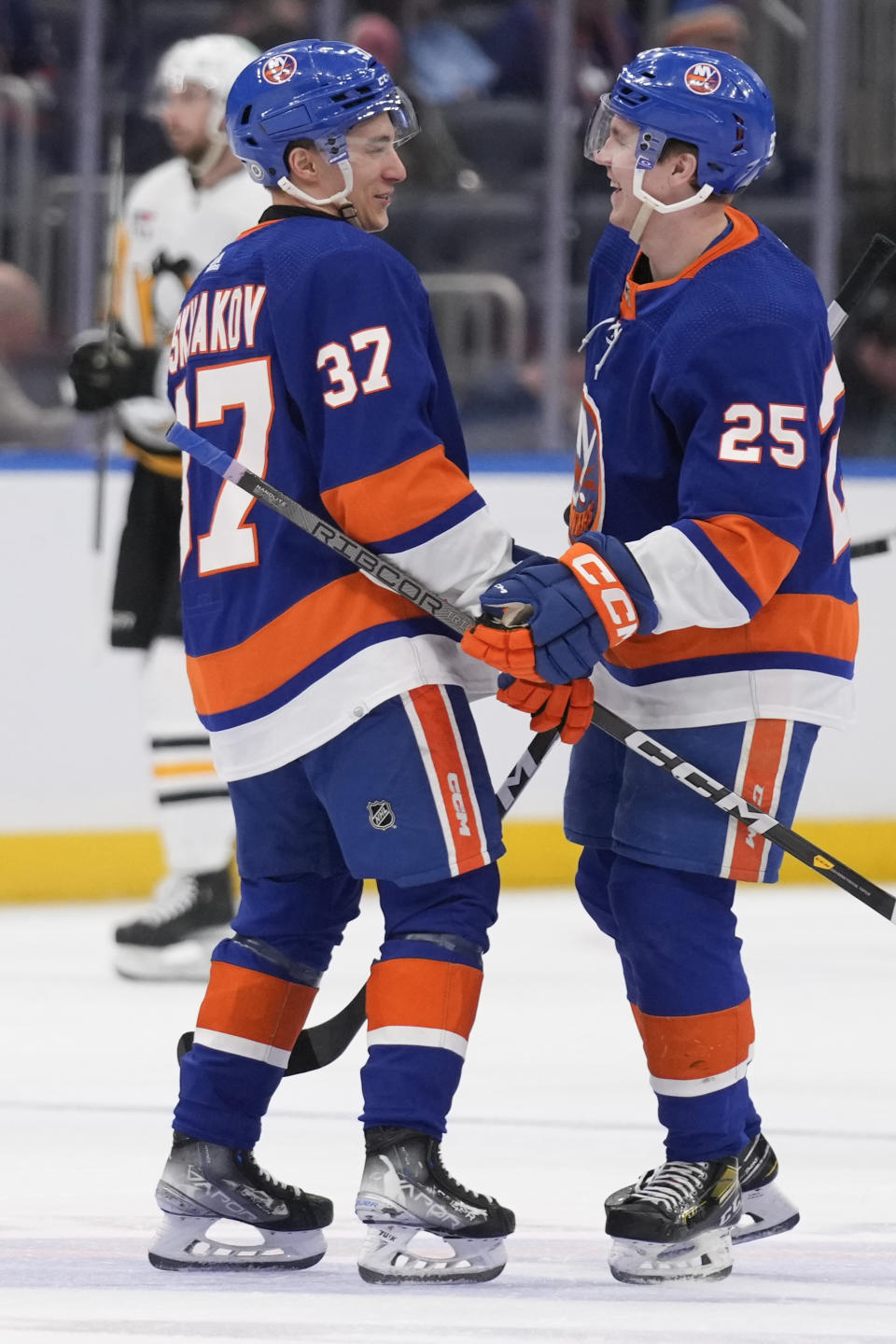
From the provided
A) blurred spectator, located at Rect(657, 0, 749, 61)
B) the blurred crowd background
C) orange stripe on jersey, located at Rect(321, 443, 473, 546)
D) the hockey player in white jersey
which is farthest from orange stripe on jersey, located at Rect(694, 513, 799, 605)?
blurred spectator, located at Rect(657, 0, 749, 61)

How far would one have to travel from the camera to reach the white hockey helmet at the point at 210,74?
3.79m

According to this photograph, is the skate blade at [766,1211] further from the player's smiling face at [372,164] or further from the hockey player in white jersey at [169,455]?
the hockey player in white jersey at [169,455]

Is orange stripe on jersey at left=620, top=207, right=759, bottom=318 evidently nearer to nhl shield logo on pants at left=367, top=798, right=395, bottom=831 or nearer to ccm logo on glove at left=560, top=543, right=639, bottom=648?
ccm logo on glove at left=560, top=543, right=639, bottom=648

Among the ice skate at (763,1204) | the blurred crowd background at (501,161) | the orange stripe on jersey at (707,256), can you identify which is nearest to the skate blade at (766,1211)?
the ice skate at (763,1204)

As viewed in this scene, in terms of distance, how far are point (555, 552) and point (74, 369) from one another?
46.2 inches

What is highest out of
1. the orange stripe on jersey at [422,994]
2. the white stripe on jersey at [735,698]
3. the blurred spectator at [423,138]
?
the blurred spectator at [423,138]

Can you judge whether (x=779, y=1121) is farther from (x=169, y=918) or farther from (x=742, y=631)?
(x=169, y=918)

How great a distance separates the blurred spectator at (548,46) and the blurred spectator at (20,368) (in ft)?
3.95

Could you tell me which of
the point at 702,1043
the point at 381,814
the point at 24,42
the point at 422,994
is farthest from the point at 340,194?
the point at 24,42

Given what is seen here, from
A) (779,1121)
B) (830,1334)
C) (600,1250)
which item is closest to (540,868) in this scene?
(779,1121)

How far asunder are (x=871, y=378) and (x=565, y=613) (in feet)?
11.2

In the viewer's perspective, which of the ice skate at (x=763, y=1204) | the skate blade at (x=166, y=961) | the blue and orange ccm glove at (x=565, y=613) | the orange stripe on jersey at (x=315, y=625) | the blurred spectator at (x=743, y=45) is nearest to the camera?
the blue and orange ccm glove at (x=565, y=613)

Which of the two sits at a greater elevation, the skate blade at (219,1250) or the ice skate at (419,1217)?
the ice skate at (419,1217)

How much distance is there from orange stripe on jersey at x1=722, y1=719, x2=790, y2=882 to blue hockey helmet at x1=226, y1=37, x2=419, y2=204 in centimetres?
62
